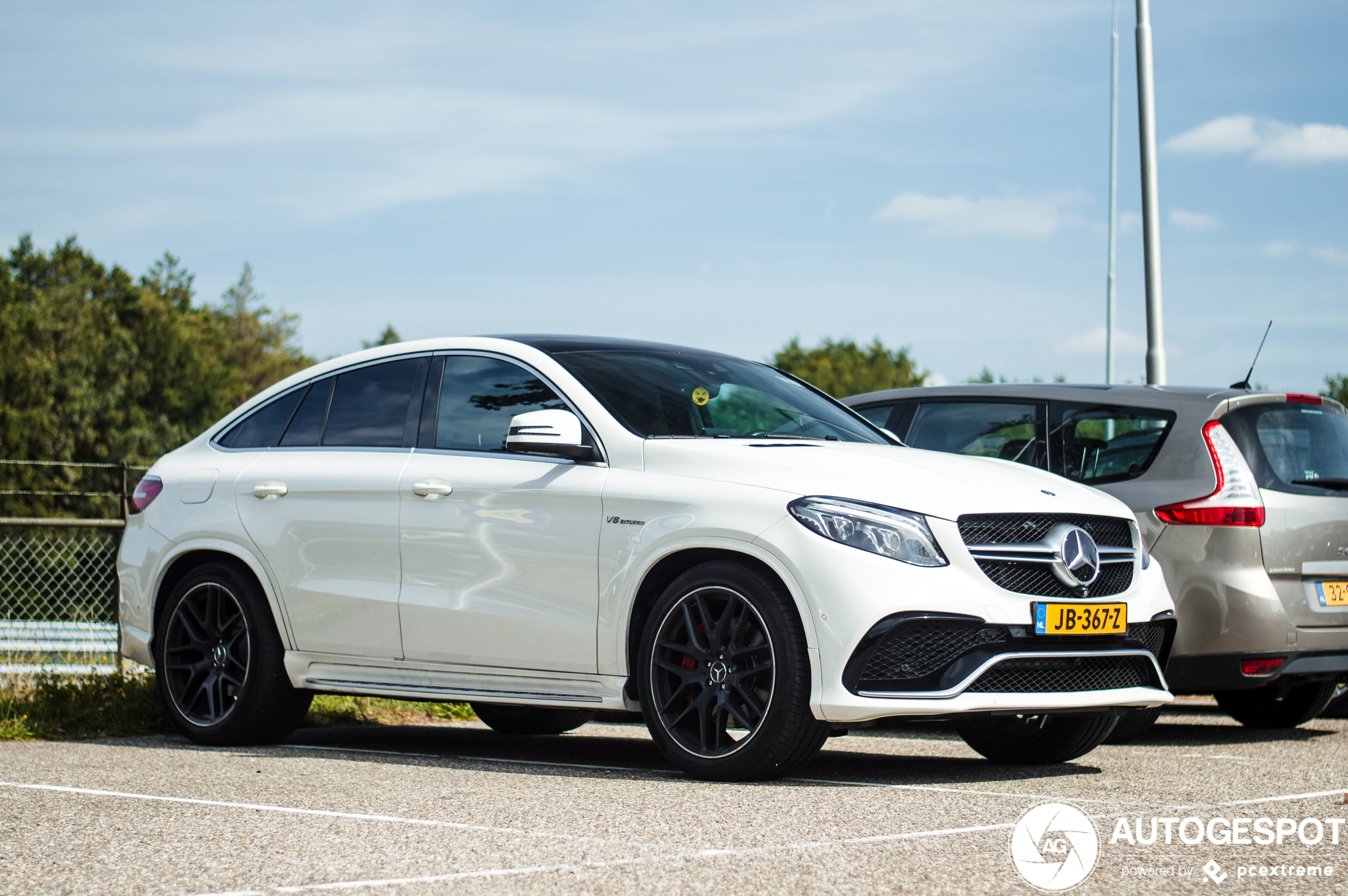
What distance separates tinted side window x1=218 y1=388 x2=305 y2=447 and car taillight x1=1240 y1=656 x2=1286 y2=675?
483cm

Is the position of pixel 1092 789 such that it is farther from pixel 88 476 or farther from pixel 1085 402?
pixel 88 476

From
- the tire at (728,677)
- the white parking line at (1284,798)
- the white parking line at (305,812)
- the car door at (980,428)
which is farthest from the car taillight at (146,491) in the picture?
the white parking line at (1284,798)

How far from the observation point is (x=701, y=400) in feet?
22.7

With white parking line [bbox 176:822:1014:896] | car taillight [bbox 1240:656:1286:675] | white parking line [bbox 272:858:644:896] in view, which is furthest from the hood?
white parking line [bbox 272:858:644:896]

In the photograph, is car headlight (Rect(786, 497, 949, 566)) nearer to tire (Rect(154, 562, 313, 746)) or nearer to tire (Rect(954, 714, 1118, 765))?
tire (Rect(954, 714, 1118, 765))

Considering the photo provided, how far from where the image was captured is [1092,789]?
19.2 ft

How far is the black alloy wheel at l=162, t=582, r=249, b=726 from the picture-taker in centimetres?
766

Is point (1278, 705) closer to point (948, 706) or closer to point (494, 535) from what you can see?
point (948, 706)

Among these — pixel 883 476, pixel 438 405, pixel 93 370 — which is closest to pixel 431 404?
pixel 438 405

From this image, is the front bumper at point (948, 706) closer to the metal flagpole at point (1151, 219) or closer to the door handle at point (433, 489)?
the door handle at point (433, 489)

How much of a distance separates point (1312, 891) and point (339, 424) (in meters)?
5.06

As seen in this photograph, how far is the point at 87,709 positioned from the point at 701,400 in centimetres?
414

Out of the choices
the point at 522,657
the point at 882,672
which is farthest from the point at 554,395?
the point at 882,672

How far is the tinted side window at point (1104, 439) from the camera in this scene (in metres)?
7.96
